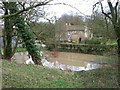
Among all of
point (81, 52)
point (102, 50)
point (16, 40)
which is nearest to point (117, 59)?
point (102, 50)

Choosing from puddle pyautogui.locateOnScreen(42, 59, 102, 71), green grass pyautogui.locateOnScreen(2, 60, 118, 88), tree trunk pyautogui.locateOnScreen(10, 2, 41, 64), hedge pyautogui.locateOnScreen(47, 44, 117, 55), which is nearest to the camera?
green grass pyautogui.locateOnScreen(2, 60, 118, 88)

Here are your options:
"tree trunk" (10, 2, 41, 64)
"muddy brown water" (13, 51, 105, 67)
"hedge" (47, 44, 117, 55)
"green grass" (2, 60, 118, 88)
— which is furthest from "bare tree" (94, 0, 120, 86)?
"tree trunk" (10, 2, 41, 64)

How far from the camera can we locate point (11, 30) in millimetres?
2750

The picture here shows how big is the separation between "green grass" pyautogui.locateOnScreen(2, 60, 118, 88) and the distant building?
35 cm

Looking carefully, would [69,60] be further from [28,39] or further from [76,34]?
[28,39]

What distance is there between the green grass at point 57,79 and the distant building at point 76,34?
351 mm

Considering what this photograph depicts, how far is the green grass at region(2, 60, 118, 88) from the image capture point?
1928 mm

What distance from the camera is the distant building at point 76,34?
81.0 inches

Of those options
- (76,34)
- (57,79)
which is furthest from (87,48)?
(57,79)

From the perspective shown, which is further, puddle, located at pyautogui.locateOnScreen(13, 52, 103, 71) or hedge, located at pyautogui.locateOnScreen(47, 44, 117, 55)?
puddle, located at pyautogui.locateOnScreen(13, 52, 103, 71)

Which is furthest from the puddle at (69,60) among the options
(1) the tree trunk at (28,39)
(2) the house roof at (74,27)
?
(2) the house roof at (74,27)

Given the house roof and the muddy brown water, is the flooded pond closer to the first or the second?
the muddy brown water

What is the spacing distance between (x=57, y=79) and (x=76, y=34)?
0.50 m

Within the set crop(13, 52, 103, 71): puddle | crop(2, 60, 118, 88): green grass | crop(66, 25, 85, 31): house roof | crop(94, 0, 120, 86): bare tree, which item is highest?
crop(94, 0, 120, 86): bare tree
